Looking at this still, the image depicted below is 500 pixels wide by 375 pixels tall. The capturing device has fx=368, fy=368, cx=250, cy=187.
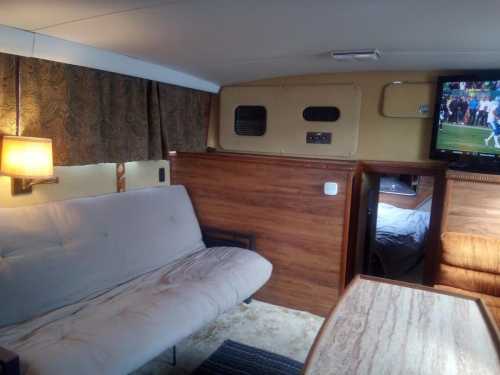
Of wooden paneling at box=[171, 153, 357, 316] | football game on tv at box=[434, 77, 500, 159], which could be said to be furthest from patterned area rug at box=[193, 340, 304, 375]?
football game on tv at box=[434, 77, 500, 159]

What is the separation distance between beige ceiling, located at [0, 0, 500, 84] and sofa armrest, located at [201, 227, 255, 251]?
1385 millimetres

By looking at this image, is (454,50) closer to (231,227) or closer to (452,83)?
(452,83)

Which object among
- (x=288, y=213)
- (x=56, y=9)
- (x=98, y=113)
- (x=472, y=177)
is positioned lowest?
(x=288, y=213)

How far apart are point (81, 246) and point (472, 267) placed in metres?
2.31

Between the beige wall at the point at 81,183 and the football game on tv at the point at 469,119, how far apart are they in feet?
7.68

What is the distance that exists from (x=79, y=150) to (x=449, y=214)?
248 centimetres

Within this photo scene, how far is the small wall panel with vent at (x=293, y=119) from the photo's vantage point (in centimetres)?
313

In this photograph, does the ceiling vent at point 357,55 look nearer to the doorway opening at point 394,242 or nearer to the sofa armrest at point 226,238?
the doorway opening at point 394,242

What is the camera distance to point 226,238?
3.16 meters

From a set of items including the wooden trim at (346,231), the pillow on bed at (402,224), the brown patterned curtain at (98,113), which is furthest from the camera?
the pillow on bed at (402,224)

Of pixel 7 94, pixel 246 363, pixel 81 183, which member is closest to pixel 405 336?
pixel 246 363

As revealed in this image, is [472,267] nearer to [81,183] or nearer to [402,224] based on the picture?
[402,224]

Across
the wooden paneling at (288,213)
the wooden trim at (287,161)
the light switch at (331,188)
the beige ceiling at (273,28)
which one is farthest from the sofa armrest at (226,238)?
the beige ceiling at (273,28)

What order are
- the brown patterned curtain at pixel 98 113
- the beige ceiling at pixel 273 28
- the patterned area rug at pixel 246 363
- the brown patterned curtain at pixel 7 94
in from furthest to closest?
the patterned area rug at pixel 246 363, the brown patterned curtain at pixel 98 113, the brown patterned curtain at pixel 7 94, the beige ceiling at pixel 273 28
